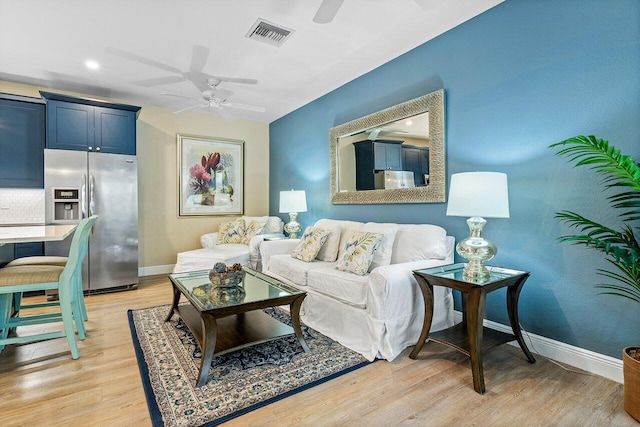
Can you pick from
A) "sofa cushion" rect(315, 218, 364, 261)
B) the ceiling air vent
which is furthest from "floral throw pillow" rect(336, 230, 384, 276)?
the ceiling air vent

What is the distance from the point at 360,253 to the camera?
2730 mm

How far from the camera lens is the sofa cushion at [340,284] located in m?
2.40

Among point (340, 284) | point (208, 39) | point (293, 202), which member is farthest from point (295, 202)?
point (208, 39)

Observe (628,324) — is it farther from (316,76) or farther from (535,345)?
(316,76)

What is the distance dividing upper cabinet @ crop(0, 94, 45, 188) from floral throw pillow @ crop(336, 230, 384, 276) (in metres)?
3.86

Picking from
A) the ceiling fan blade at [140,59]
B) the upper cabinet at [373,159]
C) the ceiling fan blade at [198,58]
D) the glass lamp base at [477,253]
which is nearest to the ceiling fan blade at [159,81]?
the ceiling fan blade at [140,59]

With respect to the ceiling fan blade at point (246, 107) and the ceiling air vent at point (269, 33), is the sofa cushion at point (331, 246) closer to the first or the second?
the ceiling fan blade at point (246, 107)

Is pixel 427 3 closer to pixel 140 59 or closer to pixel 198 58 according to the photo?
pixel 198 58

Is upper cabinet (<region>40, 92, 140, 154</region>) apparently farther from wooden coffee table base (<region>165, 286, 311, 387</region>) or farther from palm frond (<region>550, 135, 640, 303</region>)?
palm frond (<region>550, 135, 640, 303</region>)

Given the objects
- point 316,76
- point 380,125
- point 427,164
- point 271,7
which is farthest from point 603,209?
point 316,76

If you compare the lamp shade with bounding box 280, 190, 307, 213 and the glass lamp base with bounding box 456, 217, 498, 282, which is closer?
the glass lamp base with bounding box 456, 217, 498, 282

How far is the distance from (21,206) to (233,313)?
12.2 ft

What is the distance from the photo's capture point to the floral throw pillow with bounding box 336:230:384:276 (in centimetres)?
268

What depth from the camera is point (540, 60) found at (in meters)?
2.25
